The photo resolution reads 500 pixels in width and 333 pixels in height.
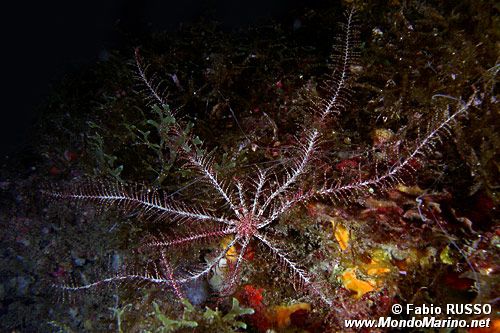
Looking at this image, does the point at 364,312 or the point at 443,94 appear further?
the point at 443,94

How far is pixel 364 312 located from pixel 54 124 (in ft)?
16.5

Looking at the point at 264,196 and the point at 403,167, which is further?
the point at 264,196

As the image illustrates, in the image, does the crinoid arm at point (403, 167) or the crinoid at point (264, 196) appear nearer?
the crinoid arm at point (403, 167)

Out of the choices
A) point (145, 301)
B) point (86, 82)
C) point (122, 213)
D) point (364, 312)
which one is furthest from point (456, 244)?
point (86, 82)

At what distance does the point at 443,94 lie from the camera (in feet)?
10.3

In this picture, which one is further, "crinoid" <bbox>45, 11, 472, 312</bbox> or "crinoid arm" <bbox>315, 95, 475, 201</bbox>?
"crinoid" <bbox>45, 11, 472, 312</bbox>

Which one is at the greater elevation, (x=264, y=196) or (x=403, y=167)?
(x=403, y=167)

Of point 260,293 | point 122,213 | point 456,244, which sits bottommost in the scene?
point 122,213

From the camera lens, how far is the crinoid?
2.97 m

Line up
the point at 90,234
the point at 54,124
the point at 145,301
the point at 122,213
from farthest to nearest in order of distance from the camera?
the point at 54,124
the point at 90,234
the point at 122,213
the point at 145,301

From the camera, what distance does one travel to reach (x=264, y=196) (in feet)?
11.1

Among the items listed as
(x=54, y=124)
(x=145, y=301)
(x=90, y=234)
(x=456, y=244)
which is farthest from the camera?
(x=54, y=124)

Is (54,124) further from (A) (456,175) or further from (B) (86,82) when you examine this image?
(A) (456,175)

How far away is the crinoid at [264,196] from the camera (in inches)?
117
